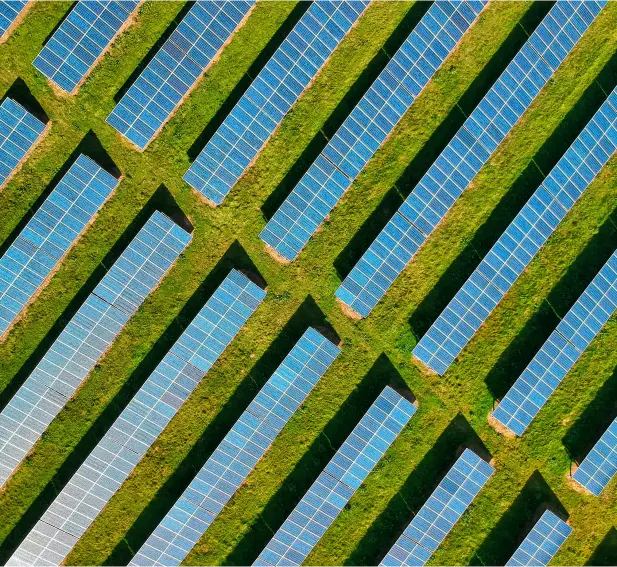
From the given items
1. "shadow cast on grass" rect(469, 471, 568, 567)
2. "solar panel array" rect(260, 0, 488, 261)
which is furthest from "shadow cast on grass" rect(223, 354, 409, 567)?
"shadow cast on grass" rect(469, 471, 568, 567)

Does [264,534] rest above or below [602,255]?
below

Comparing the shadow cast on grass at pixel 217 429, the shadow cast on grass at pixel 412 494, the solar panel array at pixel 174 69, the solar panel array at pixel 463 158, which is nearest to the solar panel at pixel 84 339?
the shadow cast on grass at pixel 217 429

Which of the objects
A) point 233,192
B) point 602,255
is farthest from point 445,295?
point 233,192

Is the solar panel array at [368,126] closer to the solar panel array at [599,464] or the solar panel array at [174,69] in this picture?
the solar panel array at [174,69]

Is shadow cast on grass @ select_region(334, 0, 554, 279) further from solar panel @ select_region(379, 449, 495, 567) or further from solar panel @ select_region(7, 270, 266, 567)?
solar panel @ select_region(379, 449, 495, 567)

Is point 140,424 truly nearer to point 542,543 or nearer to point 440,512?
point 440,512

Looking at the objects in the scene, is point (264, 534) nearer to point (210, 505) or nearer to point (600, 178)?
point (210, 505)
